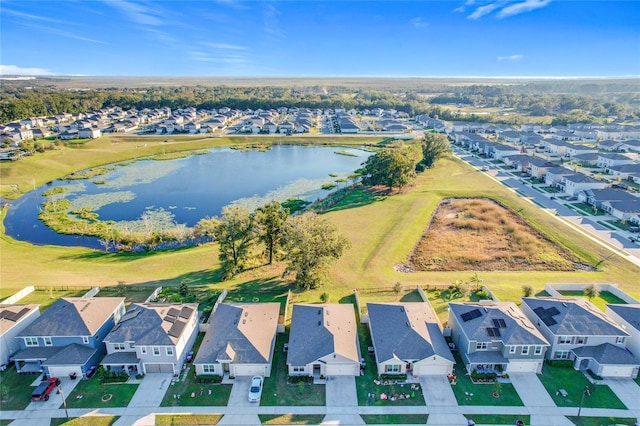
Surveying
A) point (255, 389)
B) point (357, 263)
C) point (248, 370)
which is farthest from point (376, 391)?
point (357, 263)

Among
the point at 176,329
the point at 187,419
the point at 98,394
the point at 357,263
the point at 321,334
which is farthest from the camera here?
the point at 357,263

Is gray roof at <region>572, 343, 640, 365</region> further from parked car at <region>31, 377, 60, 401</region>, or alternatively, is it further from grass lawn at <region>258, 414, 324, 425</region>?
parked car at <region>31, 377, 60, 401</region>

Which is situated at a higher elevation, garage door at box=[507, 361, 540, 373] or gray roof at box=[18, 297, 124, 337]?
gray roof at box=[18, 297, 124, 337]

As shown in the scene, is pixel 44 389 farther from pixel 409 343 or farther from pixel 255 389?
pixel 409 343

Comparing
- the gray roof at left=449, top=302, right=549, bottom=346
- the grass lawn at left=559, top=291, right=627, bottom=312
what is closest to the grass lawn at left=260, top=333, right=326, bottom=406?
the gray roof at left=449, top=302, right=549, bottom=346

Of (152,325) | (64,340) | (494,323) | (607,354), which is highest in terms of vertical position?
(152,325)

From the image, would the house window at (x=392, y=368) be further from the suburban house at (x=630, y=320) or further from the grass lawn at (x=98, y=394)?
the suburban house at (x=630, y=320)
